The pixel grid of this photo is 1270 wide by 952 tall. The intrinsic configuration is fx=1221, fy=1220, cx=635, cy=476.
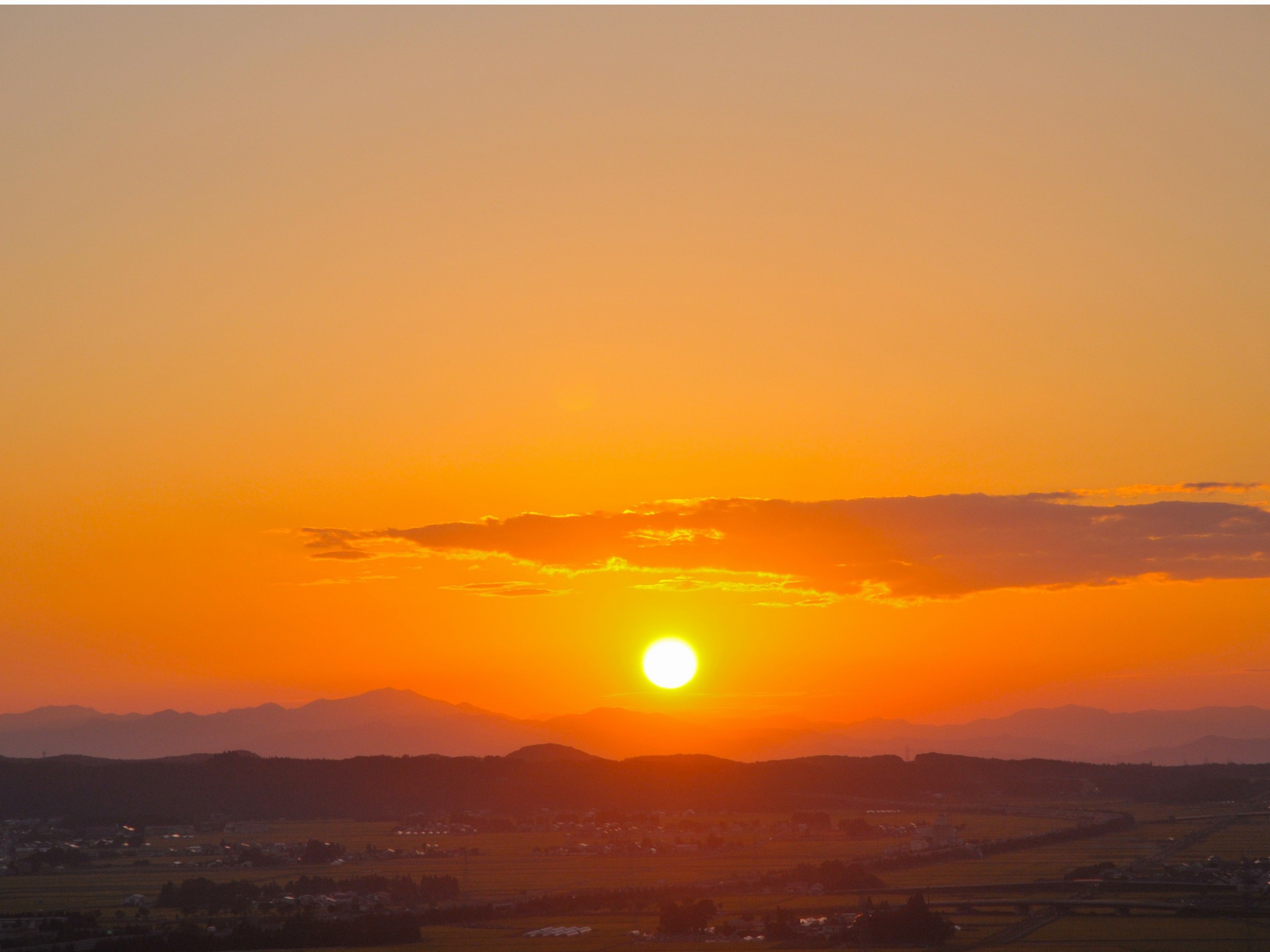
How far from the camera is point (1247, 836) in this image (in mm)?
86938

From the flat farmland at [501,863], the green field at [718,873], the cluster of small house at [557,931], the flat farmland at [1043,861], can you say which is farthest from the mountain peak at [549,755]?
the cluster of small house at [557,931]

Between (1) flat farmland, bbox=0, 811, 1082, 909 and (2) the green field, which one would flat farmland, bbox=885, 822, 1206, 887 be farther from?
(1) flat farmland, bbox=0, 811, 1082, 909

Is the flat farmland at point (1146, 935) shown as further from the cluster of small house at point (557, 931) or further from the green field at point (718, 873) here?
the cluster of small house at point (557, 931)

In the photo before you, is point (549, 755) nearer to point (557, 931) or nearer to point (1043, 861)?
point (1043, 861)

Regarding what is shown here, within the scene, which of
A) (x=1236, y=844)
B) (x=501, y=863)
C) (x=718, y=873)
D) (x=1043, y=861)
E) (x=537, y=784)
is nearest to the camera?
(x=718, y=873)

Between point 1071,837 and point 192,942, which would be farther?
point 1071,837

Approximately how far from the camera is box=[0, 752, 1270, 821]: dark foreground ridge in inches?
4473

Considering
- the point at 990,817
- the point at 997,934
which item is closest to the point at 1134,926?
the point at 997,934

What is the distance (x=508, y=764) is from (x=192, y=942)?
275 ft

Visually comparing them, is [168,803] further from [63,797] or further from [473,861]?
[473,861]

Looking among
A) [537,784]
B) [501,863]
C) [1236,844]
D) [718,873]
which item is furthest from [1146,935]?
[537,784]

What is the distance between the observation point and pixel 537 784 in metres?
130

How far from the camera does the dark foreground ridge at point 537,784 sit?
114m

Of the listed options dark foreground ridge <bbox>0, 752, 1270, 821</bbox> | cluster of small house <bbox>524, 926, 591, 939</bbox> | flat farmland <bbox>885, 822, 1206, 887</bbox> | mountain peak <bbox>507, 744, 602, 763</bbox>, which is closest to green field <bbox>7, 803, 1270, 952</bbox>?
flat farmland <bbox>885, 822, 1206, 887</bbox>
